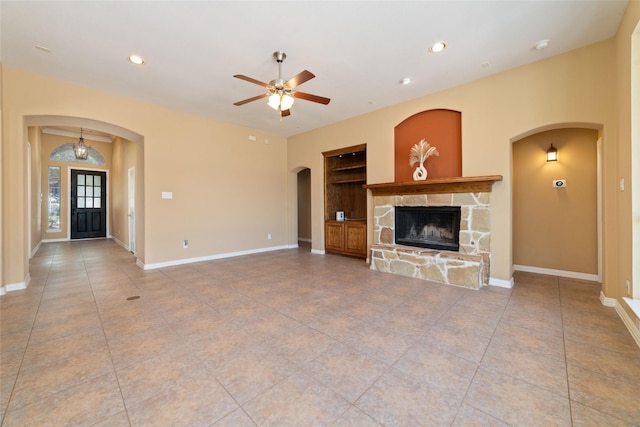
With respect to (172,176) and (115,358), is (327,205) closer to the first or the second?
(172,176)

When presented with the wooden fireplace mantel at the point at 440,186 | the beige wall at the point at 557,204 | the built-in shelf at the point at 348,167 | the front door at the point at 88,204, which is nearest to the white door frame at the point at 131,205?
the front door at the point at 88,204

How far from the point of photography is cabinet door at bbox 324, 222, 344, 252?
6.27 m

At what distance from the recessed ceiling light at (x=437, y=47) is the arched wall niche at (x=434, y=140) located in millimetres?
1414

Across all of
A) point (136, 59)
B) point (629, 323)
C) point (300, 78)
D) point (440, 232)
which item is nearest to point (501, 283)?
point (440, 232)

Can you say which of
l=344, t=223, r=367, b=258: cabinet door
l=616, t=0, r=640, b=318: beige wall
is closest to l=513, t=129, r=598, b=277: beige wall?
l=616, t=0, r=640, b=318: beige wall

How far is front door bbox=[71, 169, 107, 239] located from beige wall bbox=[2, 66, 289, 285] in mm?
5591

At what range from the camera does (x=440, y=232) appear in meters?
4.68

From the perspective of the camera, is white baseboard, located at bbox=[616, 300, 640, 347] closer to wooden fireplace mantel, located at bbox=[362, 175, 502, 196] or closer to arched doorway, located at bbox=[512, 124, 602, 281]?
arched doorway, located at bbox=[512, 124, 602, 281]

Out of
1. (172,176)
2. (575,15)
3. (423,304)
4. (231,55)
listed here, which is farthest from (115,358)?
(575,15)

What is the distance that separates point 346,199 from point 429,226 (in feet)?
8.54

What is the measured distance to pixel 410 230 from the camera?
504cm

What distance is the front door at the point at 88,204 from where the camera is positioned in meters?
8.98

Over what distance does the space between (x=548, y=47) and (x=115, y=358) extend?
5772 millimetres

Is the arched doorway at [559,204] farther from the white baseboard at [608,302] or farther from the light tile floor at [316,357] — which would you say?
the white baseboard at [608,302]
